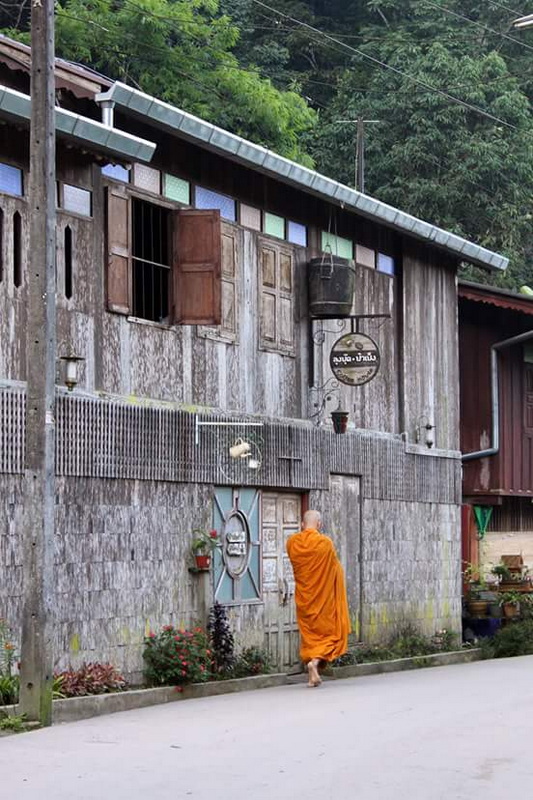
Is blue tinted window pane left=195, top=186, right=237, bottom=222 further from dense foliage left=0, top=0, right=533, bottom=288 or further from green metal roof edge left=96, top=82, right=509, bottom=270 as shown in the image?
dense foliage left=0, top=0, right=533, bottom=288

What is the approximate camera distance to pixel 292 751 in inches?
467

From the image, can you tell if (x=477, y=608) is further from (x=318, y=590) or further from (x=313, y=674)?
(x=313, y=674)

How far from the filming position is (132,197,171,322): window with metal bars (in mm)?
17469

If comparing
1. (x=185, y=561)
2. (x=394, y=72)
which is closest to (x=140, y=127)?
(x=185, y=561)

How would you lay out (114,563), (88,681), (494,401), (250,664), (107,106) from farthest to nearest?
1. (494,401)
2. (250,664)
3. (114,563)
4. (107,106)
5. (88,681)

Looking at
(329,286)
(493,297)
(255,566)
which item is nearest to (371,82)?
(493,297)

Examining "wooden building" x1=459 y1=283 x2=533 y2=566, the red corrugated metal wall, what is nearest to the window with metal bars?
"wooden building" x1=459 y1=283 x2=533 y2=566

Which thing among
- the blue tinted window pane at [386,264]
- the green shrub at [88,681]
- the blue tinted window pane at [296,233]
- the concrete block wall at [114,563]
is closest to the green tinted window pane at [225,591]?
the concrete block wall at [114,563]

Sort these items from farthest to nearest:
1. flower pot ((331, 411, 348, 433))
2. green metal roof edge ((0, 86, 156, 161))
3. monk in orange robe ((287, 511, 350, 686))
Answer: flower pot ((331, 411, 348, 433)) → monk in orange robe ((287, 511, 350, 686)) → green metal roof edge ((0, 86, 156, 161))

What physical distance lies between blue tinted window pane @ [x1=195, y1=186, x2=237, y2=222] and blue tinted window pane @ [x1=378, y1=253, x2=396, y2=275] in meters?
4.06

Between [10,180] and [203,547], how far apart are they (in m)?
4.94

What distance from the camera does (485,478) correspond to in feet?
95.2

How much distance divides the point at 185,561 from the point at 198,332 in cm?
253

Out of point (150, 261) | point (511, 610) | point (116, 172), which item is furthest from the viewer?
point (511, 610)
